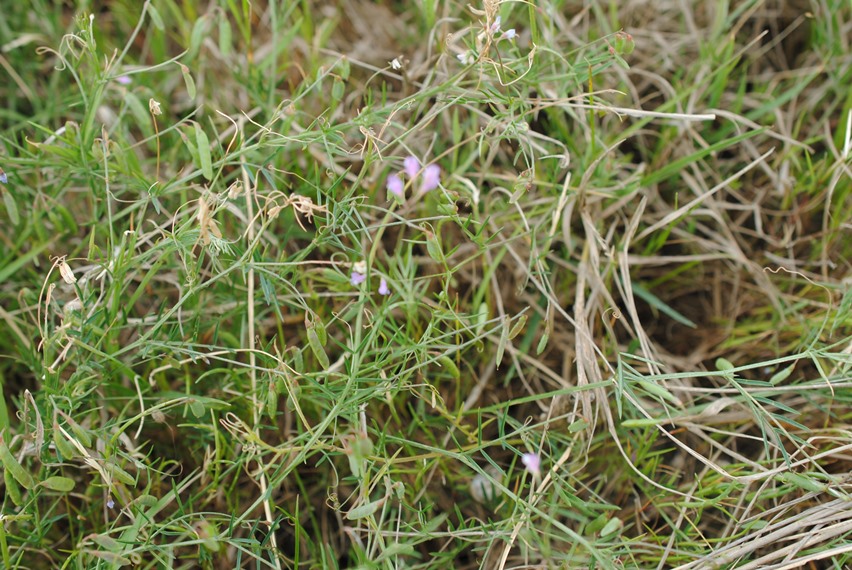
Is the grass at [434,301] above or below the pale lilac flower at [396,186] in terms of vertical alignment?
below

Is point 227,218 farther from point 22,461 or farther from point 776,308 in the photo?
point 776,308

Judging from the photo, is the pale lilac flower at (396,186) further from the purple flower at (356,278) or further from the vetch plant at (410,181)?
the purple flower at (356,278)

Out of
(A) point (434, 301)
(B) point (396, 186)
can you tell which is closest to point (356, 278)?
(B) point (396, 186)

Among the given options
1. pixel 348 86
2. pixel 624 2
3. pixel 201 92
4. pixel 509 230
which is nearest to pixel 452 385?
pixel 509 230

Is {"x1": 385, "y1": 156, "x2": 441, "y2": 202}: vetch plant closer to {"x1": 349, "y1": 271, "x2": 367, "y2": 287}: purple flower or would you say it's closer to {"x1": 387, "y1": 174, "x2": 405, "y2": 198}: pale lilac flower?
{"x1": 387, "y1": 174, "x2": 405, "y2": 198}: pale lilac flower

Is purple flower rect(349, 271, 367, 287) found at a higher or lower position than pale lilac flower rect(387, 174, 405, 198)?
lower

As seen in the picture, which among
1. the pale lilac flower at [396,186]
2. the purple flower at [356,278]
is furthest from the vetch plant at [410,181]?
the purple flower at [356,278]

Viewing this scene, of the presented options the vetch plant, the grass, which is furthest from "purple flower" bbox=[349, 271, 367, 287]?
the vetch plant

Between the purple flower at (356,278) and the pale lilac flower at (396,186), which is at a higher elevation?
the pale lilac flower at (396,186)
